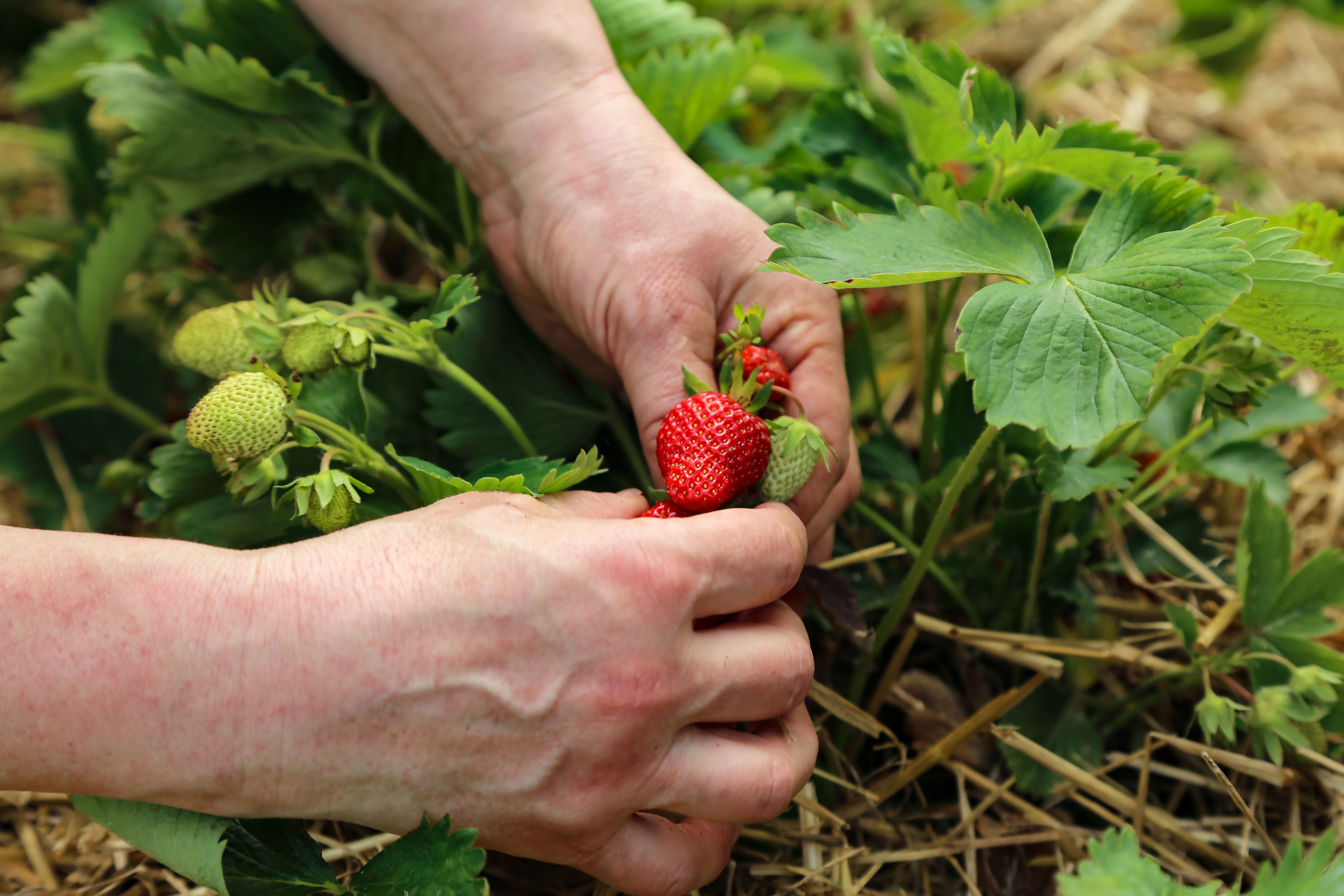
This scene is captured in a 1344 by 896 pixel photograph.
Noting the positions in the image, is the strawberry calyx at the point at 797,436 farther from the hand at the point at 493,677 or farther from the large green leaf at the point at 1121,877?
the large green leaf at the point at 1121,877

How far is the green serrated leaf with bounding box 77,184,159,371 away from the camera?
97 cm

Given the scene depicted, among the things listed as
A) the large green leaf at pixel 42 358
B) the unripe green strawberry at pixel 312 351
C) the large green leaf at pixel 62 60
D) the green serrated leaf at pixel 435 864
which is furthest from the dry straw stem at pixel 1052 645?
the large green leaf at pixel 62 60

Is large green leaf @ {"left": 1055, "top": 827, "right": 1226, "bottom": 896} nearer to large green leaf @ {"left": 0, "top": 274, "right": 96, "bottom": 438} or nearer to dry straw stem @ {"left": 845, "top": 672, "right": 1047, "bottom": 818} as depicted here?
dry straw stem @ {"left": 845, "top": 672, "right": 1047, "bottom": 818}

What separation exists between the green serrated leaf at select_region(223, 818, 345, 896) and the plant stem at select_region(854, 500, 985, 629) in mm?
546

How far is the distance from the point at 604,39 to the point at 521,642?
0.62 metres

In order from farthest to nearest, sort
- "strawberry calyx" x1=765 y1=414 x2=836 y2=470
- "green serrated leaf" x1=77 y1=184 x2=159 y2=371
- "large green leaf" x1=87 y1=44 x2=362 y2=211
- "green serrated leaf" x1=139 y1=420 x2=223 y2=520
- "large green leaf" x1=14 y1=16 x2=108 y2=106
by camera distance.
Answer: "large green leaf" x1=14 y1=16 x2=108 y2=106 < "green serrated leaf" x1=77 y1=184 x2=159 y2=371 < "large green leaf" x1=87 y1=44 x2=362 y2=211 < "green serrated leaf" x1=139 y1=420 x2=223 y2=520 < "strawberry calyx" x1=765 y1=414 x2=836 y2=470

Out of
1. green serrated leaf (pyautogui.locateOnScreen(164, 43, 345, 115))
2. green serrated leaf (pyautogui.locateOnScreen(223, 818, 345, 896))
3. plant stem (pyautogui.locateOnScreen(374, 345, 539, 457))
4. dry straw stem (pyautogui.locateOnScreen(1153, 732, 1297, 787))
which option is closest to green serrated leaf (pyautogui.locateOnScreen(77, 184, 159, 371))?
green serrated leaf (pyautogui.locateOnScreen(164, 43, 345, 115))

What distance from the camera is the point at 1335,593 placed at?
30.5 inches

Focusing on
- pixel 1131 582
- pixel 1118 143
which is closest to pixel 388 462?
pixel 1118 143

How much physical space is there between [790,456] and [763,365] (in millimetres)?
81

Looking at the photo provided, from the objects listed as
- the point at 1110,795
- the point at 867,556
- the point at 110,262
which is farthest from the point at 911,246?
the point at 110,262

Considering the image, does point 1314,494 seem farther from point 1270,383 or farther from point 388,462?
point 388,462

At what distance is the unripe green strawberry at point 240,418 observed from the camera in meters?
0.62

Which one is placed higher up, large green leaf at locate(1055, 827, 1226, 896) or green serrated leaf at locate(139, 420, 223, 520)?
green serrated leaf at locate(139, 420, 223, 520)
